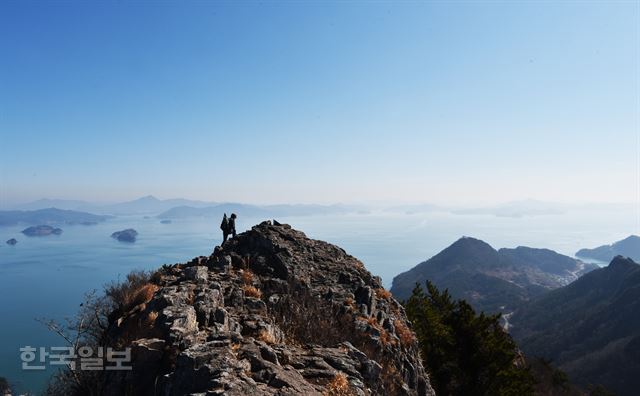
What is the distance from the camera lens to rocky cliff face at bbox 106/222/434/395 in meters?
9.83

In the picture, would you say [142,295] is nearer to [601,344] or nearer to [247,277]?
[247,277]

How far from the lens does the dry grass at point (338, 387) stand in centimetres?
1054

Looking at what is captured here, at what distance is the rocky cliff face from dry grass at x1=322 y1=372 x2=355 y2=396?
4 centimetres

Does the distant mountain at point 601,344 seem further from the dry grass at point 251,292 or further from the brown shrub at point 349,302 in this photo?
the dry grass at point 251,292

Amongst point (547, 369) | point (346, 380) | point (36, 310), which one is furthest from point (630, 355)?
point (36, 310)

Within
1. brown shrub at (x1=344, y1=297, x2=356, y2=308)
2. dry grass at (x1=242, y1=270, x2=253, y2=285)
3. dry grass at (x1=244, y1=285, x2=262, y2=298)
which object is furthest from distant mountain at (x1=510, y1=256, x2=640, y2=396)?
dry grass at (x1=244, y1=285, x2=262, y2=298)

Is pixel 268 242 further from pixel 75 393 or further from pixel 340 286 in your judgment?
pixel 75 393

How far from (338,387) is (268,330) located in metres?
3.80

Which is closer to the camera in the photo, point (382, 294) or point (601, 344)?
point (382, 294)

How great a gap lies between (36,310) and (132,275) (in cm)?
15379

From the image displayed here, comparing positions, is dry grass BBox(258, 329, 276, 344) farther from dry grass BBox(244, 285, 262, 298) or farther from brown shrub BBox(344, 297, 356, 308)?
brown shrub BBox(344, 297, 356, 308)

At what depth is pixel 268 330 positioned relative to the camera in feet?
44.7

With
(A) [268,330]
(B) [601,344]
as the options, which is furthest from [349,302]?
(B) [601,344]

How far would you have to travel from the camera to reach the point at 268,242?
80.5 ft
